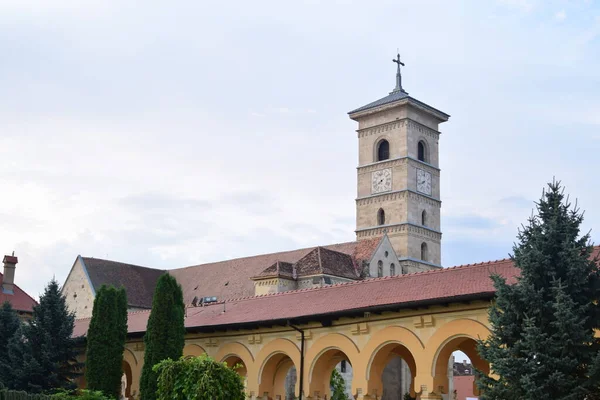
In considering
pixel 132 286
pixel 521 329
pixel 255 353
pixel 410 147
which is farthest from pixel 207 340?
pixel 410 147

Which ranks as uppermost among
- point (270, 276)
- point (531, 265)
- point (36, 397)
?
point (270, 276)

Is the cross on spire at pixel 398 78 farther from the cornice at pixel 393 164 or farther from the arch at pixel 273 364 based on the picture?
the arch at pixel 273 364

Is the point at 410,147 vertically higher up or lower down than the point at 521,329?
higher up

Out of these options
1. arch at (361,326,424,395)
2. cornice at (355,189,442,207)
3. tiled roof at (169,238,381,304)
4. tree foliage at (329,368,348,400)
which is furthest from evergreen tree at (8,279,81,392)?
cornice at (355,189,442,207)

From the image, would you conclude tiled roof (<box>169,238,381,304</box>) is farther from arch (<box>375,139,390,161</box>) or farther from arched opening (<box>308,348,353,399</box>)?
arched opening (<box>308,348,353,399</box>)

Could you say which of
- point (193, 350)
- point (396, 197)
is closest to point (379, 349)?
point (193, 350)

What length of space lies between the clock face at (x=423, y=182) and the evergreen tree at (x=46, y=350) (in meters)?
37.2

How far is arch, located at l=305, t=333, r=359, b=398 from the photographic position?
2556cm

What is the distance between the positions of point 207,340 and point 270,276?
56.3 feet

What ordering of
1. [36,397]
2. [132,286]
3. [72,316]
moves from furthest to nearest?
[132,286] → [72,316] → [36,397]

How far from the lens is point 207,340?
98.5 feet

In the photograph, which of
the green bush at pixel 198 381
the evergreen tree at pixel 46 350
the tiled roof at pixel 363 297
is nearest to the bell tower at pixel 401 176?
the tiled roof at pixel 363 297

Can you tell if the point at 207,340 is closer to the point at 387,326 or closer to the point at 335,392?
the point at 387,326

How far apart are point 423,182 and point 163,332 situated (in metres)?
40.5
